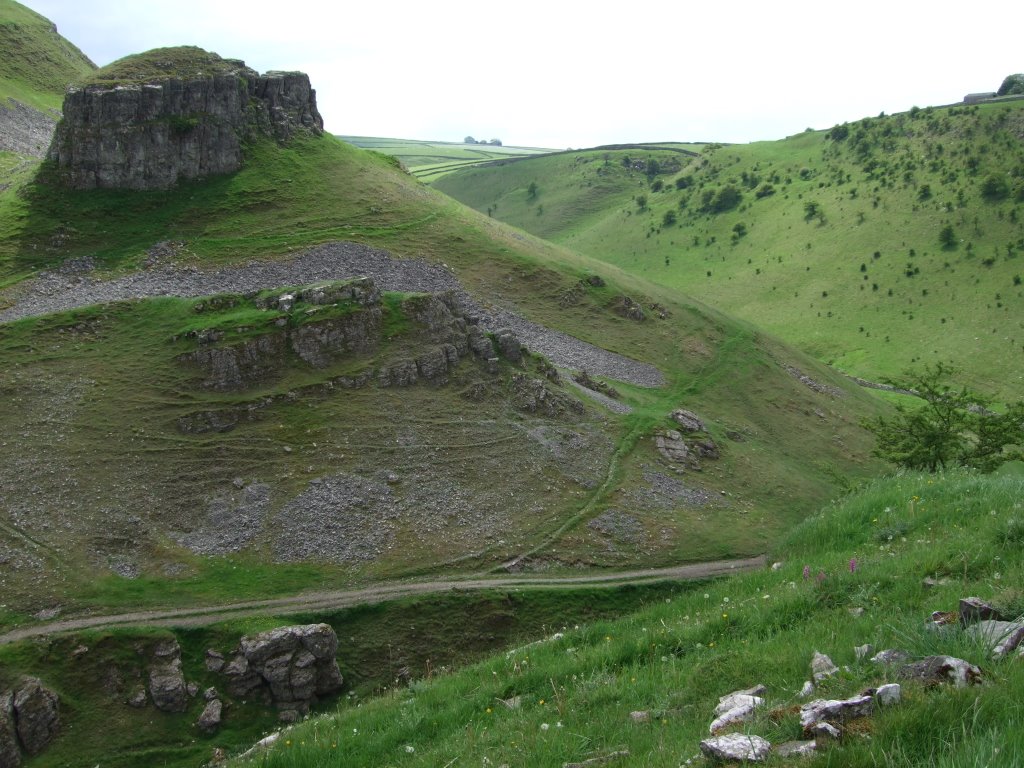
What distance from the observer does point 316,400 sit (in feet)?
178

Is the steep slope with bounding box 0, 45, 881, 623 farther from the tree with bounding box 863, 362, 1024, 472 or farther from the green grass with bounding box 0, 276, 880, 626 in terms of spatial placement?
the tree with bounding box 863, 362, 1024, 472

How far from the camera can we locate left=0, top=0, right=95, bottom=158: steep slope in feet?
384

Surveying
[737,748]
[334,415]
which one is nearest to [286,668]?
[334,415]

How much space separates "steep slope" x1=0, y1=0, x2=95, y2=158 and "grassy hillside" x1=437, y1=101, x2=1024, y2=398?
110678 millimetres

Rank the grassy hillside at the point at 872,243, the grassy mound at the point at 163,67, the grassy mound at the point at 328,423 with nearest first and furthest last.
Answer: the grassy mound at the point at 328,423, the grassy mound at the point at 163,67, the grassy hillside at the point at 872,243

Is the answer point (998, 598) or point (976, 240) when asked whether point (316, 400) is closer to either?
point (998, 598)

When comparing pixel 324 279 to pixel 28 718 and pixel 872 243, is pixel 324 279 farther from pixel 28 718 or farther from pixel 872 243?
pixel 872 243

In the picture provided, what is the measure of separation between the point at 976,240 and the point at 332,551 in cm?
12103

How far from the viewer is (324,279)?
6762 centimetres

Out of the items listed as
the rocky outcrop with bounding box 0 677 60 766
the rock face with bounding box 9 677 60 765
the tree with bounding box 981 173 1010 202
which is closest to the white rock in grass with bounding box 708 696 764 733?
the rocky outcrop with bounding box 0 677 60 766

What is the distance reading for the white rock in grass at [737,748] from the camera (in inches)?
339

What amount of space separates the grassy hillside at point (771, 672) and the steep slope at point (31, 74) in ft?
396

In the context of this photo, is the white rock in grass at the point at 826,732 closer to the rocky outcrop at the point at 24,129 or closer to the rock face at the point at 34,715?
the rock face at the point at 34,715

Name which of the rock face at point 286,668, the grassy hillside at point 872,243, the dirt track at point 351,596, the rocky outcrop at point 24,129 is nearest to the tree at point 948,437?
the dirt track at point 351,596
